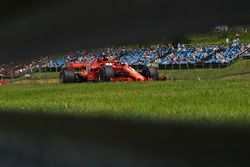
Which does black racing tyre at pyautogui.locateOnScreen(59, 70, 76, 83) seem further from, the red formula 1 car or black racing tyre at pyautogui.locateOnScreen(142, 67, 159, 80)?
black racing tyre at pyautogui.locateOnScreen(142, 67, 159, 80)

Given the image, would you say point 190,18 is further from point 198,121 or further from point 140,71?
point 140,71

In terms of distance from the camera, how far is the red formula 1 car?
1071cm

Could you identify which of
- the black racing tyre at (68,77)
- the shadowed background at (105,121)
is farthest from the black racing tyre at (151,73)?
the shadowed background at (105,121)

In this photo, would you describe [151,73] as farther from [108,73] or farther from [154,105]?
[154,105]

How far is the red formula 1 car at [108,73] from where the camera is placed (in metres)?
10.7

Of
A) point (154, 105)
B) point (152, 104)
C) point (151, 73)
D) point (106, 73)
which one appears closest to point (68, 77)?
point (106, 73)

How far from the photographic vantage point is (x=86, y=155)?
361mm

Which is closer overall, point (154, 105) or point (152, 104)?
point (154, 105)

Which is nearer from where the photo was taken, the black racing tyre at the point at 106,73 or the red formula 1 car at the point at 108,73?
the black racing tyre at the point at 106,73

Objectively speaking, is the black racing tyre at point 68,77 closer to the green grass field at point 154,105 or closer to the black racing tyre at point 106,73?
the black racing tyre at point 106,73

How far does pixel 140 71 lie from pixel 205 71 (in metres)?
3.57

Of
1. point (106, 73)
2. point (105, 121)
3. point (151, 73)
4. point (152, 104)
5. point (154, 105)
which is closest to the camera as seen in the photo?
point (105, 121)

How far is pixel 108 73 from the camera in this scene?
1062cm

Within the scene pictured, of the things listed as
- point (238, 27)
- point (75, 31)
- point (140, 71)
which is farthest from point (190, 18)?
point (140, 71)
